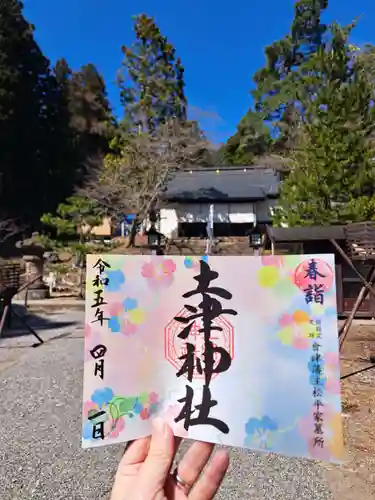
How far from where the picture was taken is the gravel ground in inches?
90.2

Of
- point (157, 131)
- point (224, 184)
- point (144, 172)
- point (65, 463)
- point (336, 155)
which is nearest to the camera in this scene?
point (65, 463)

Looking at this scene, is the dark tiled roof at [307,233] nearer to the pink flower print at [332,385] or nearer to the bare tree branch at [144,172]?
the pink flower print at [332,385]

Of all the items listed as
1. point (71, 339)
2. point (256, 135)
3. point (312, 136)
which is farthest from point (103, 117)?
point (71, 339)

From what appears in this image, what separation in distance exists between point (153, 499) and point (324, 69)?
10000 mm

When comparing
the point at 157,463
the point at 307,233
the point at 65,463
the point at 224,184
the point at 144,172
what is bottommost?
the point at 65,463

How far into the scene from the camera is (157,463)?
0.91 meters

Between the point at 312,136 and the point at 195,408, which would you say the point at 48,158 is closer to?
the point at 312,136

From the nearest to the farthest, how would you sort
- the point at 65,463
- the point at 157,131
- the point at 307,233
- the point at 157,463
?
the point at 157,463 < the point at 65,463 < the point at 307,233 < the point at 157,131

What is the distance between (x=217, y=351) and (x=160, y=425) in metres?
0.21

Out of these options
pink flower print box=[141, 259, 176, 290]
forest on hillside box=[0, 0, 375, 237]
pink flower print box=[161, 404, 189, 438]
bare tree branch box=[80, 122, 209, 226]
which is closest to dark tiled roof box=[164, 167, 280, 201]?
forest on hillside box=[0, 0, 375, 237]

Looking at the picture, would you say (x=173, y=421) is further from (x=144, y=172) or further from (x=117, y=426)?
(x=144, y=172)

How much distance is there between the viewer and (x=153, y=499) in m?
0.89

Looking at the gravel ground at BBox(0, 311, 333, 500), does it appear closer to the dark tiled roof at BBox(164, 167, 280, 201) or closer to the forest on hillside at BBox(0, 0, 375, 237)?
the forest on hillside at BBox(0, 0, 375, 237)

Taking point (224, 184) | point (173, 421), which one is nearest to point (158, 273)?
point (173, 421)
